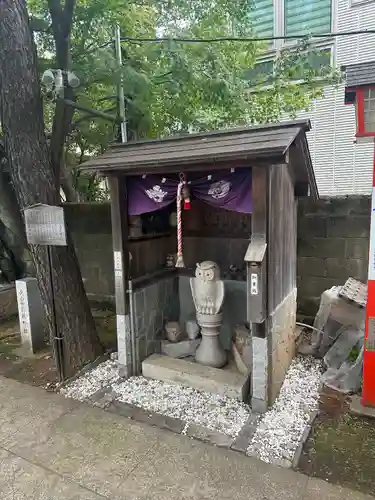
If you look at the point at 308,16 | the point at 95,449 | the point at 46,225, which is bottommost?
the point at 95,449

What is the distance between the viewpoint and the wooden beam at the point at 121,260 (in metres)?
4.64

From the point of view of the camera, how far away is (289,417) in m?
3.91

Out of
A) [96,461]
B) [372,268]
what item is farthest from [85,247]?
[372,268]

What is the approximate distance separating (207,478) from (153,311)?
105 inches

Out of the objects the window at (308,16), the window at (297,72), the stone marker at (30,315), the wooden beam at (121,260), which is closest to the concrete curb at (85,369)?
the wooden beam at (121,260)

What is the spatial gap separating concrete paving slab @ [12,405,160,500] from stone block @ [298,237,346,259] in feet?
13.8

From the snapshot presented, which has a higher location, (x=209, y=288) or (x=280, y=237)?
(x=280, y=237)

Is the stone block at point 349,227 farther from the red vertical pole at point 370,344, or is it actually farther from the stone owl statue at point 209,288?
the stone owl statue at point 209,288

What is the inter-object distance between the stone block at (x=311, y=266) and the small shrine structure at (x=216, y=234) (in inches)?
55.2

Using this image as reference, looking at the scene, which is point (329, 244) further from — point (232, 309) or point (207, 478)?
point (207, 478)

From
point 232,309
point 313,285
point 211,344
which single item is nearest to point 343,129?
point 313,285

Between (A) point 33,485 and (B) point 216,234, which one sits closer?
(A) point 33,485

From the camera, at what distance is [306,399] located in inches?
169

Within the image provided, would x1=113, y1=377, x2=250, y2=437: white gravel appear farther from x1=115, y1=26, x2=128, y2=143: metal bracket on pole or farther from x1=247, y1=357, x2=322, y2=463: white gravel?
x1=115, y1=26, x2=128, y2=143: metal bracket on pole
